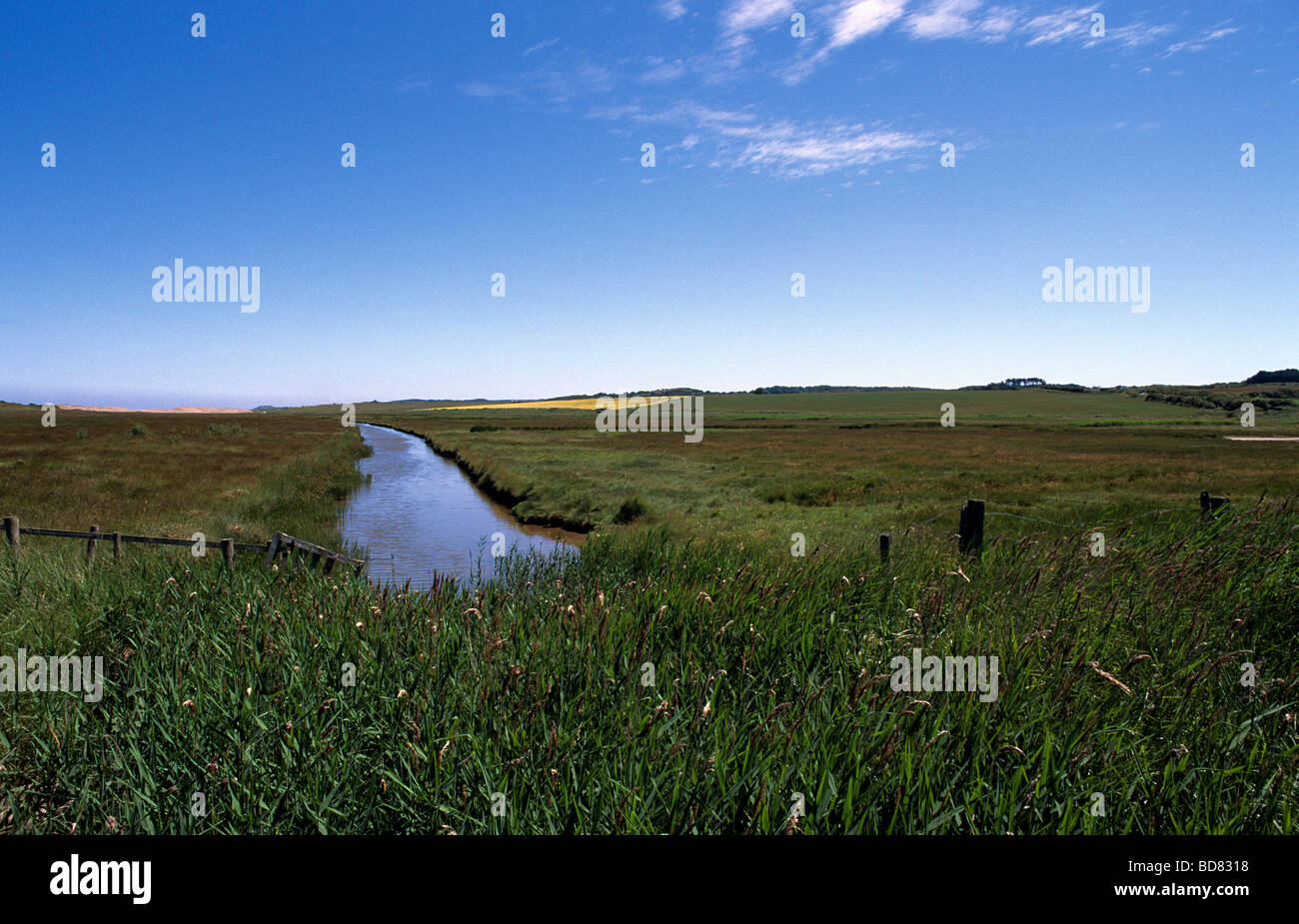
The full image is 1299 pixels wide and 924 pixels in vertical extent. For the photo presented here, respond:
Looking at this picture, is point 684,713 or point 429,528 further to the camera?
point 429,528

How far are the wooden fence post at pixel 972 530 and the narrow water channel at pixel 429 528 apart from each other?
25.2ft

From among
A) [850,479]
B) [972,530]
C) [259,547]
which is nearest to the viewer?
[972,530]

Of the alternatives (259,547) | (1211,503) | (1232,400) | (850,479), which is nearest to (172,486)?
(259,547)

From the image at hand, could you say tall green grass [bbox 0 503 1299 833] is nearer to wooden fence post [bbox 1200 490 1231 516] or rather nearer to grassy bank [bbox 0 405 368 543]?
wooden fence post [bbox 1200 490 1231 516]

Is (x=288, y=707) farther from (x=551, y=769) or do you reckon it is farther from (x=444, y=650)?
(x=551, y=769)

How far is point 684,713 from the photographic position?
363 centimetres

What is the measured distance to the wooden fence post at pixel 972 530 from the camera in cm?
715

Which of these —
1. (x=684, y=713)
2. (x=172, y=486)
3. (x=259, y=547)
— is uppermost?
(x=684, y=713)

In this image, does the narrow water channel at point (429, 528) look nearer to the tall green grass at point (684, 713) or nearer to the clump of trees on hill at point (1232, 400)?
the tall green grass at point (684, 713)

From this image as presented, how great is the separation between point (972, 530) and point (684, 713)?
4845 mm

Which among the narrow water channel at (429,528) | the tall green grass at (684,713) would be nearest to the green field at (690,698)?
the tall green grass at (684,713)

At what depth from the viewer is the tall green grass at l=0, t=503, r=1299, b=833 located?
2895 mm

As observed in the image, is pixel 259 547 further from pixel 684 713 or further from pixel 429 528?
pixel 429 528
